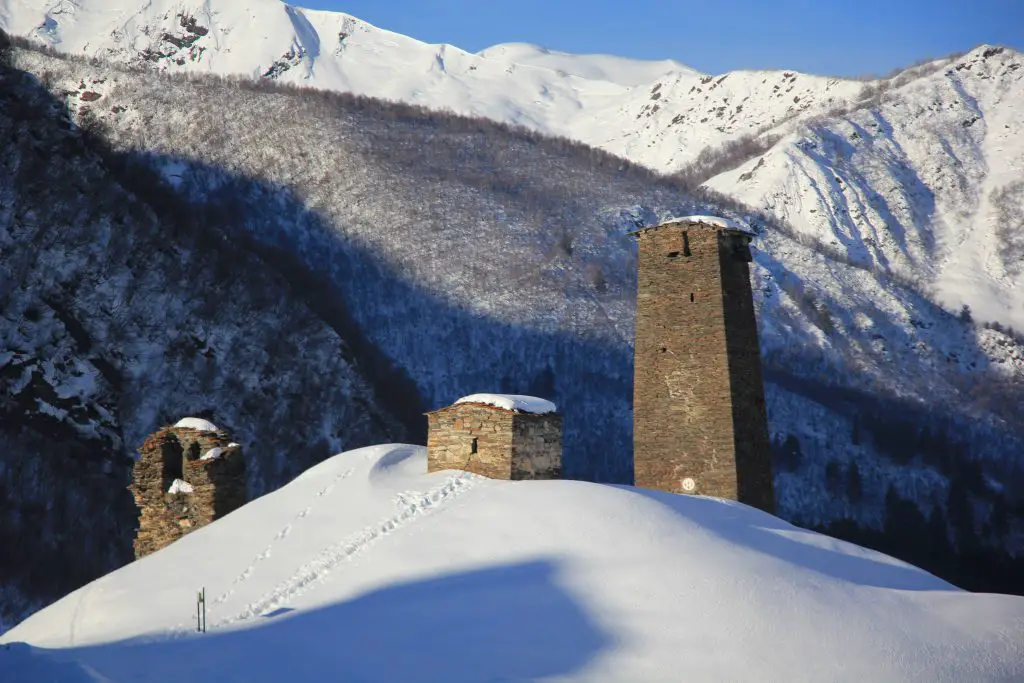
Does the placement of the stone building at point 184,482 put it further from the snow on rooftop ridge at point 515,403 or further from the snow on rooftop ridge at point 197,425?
the snow on rooftop ridge at point 515,403

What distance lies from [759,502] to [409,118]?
103 metres

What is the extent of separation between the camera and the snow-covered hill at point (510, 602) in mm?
15430

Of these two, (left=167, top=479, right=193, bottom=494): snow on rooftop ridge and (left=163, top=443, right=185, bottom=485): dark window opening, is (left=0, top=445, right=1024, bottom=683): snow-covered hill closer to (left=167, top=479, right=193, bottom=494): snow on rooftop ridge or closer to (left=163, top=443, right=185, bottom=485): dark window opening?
(left=167, top=479, right=193, bottom=494): snow on rooftop ridge

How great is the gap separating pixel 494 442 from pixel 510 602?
4.78 metres

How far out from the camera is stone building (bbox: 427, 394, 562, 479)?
21.1 meters

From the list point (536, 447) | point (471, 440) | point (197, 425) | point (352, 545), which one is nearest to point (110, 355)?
point (197, 425)

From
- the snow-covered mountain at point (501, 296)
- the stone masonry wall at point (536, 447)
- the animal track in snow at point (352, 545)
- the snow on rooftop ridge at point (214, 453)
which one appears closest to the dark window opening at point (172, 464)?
the snow on rooftop ridge at point (214, 453)

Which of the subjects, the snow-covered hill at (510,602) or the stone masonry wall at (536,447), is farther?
the stone masonry wall at (536,447)

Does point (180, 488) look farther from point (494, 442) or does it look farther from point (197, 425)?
point (494, 442)

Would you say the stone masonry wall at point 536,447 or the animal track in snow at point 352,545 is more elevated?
the stone masonry wall at point 536,447

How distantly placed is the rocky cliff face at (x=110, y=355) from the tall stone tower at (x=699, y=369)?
1965 centimetres

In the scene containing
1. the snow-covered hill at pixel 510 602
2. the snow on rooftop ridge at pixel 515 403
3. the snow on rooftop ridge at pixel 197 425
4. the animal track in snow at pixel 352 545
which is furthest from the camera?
the snow on rooftop ridge at pixel 197 425

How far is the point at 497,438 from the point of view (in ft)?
69.7

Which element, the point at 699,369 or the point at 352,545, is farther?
the point at 699,369
